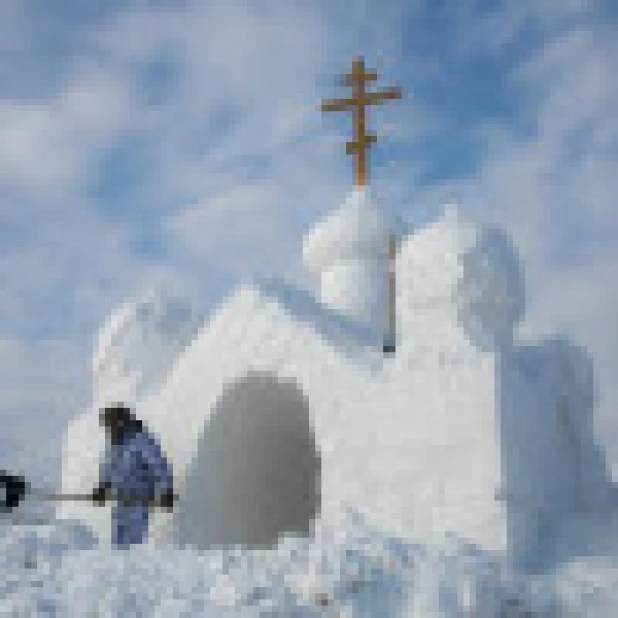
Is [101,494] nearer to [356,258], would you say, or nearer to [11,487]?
[11,487]

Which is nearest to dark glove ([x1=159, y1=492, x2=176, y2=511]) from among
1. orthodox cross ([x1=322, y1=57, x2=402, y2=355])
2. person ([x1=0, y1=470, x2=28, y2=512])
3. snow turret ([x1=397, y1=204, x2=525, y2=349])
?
person ([x1=0, y1=470, x2=28, y2=512])

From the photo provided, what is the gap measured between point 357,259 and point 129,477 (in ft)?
17.4

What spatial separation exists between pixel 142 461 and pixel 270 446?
329 centimetres

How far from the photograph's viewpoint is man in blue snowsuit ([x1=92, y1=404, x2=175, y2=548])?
6160 mm

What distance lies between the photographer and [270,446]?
368 inches

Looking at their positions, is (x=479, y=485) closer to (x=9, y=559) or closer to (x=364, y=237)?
(x=9, y=559)

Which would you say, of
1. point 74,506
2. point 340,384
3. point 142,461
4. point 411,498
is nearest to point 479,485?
point 411,498

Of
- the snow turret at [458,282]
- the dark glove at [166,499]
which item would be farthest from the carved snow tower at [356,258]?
the dark glove at [166,499]

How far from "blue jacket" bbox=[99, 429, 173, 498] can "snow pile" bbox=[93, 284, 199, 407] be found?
2684mm

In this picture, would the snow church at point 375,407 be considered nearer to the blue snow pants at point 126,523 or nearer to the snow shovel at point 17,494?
the blue snow pants at point 126,523

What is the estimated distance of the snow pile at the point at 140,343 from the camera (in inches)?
358

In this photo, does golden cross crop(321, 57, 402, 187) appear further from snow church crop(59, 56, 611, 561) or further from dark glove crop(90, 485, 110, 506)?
dark glove crop(90, 485, 110, 506)

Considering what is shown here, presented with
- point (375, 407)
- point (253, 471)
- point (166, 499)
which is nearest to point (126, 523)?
point (166, 499)

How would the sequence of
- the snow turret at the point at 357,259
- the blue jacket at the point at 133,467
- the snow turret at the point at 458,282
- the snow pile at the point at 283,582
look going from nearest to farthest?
the snow pile at the point at 283,582 < the blue jacket at the point at 133,467 < the snow turret at the point at 458,282 < the snow turret at the point at 357,259
